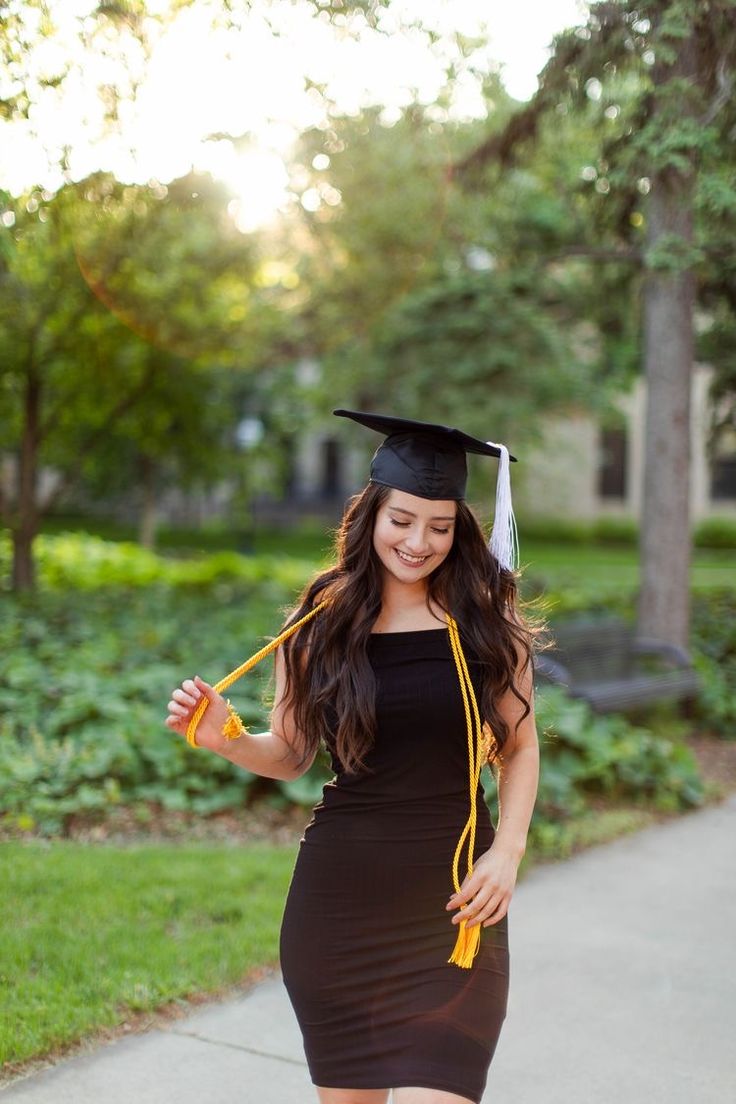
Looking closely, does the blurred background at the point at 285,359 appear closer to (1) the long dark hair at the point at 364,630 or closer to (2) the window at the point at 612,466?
(1) the long dark hair at the point at 364,630

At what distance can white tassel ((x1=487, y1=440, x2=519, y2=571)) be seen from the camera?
9.29 feet

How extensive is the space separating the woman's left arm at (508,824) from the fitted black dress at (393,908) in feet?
0.18

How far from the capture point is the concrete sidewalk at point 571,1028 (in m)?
3.62

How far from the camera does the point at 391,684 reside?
8.51 ft

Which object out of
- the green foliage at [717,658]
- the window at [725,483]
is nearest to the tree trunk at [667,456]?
the green foliage at [717,658]

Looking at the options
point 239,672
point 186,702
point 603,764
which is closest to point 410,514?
point 239,672

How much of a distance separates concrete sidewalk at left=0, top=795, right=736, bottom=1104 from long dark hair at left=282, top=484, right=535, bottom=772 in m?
1.46

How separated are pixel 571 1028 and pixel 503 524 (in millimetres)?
2124

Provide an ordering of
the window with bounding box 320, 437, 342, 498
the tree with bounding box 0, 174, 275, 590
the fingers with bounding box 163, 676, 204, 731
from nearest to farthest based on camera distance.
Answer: the fingers with bounding box 163, 676, 204, 731, the tree with bounding box 0, 174, 275, 590, the window with bounding box 320, 437, 342, 498

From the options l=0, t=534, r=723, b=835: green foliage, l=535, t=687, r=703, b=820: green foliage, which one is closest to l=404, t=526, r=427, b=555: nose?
l=0, t=534, r=723, b=835: green foliage

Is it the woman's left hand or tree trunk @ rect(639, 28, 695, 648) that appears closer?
the woman's left hand

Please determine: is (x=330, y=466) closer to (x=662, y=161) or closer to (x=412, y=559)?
(x=662, y=161)

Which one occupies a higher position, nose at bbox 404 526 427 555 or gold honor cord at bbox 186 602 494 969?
nose at bbox 404 526 427 555

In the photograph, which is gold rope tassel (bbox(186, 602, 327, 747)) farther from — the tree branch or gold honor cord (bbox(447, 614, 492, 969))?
the tree branch
